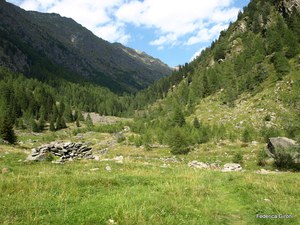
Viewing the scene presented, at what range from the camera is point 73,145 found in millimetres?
35375

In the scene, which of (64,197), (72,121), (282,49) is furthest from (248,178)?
(72,121)

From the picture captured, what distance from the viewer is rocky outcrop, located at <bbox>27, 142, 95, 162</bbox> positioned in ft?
96.4

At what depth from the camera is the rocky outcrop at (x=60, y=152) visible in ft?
96.4

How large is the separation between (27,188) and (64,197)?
245cm

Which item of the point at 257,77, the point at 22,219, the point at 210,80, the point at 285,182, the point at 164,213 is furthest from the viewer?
the point at 210,80

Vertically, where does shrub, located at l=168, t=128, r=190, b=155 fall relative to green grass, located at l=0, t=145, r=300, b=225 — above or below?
below

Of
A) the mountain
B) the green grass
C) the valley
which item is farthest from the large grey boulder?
the green grass

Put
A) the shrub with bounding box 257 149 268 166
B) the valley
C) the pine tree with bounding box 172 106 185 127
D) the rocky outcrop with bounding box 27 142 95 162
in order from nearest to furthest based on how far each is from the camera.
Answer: the valley < the rocky outcrop with bounding box 27 142 95 162 < the shrub with bounding box 257 149 268 166 < the pine tree with bounding box 172 106 185 127

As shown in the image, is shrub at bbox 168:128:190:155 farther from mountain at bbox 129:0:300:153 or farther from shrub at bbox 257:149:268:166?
shrub at bbox 257:149:268:166

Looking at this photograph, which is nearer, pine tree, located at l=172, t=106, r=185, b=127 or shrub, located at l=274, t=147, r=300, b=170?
shrub, located at l=274, t=147, r=300, b=170

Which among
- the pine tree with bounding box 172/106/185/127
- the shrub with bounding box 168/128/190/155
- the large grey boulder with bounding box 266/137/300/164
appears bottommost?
Answer: the shrub with bounding box 168/128/190/155

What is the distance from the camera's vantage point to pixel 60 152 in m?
33.1

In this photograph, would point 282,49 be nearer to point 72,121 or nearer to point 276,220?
point 276,220

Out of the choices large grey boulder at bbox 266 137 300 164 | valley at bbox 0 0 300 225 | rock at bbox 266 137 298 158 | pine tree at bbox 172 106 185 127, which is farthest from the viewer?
pine tree at bbox 172 106 185 127
